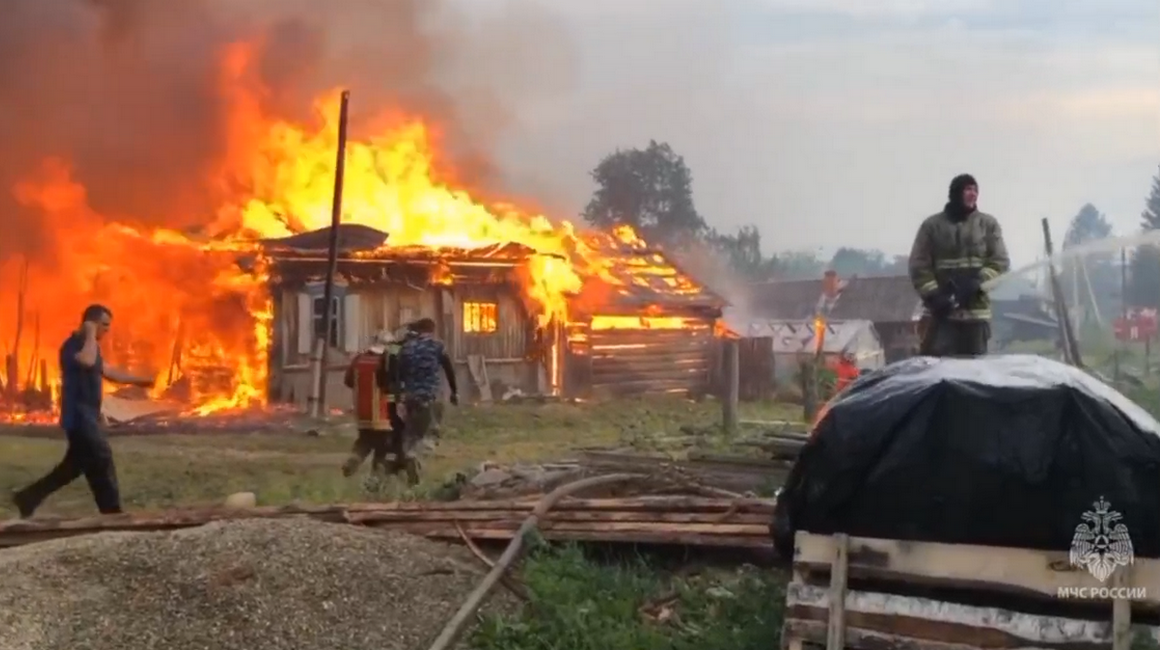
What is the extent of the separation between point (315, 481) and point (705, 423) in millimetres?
8378

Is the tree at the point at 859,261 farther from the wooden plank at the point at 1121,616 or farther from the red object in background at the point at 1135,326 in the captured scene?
the wooden plank at the point at 1121,616

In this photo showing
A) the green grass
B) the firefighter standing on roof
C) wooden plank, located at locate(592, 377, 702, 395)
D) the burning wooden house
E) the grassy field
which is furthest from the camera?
wooden plank, located at locate(592, 377, 702, 395)

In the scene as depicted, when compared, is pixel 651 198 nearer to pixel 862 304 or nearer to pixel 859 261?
pixel 862 304

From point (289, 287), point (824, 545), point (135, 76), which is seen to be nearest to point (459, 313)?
point (289, 287)

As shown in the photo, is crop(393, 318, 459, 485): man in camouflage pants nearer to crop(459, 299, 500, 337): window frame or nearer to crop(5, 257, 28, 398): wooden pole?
crop(459, 299, 500, 337): window frame

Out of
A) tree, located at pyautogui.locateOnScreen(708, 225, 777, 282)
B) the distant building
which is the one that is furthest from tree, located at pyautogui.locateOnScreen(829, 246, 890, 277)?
the distant building

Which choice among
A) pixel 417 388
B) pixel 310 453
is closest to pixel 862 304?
pixel 310 453

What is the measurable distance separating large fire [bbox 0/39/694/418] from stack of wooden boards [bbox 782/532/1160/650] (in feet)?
57.3

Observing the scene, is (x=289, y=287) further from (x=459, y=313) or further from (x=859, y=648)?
(x=859, y=648)

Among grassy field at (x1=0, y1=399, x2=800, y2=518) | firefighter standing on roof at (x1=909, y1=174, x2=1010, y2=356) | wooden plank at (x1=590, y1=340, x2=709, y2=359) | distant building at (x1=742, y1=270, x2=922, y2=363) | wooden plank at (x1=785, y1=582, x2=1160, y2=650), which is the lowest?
grassy field at (x1=0, y1=399, x2=800, y2=518)

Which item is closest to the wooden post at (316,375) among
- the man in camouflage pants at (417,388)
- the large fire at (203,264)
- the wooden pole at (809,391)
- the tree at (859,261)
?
the large fire at (203,264)

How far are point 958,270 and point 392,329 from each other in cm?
1618

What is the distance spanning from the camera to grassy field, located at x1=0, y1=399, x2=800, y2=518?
39.0ft

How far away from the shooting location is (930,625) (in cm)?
491
